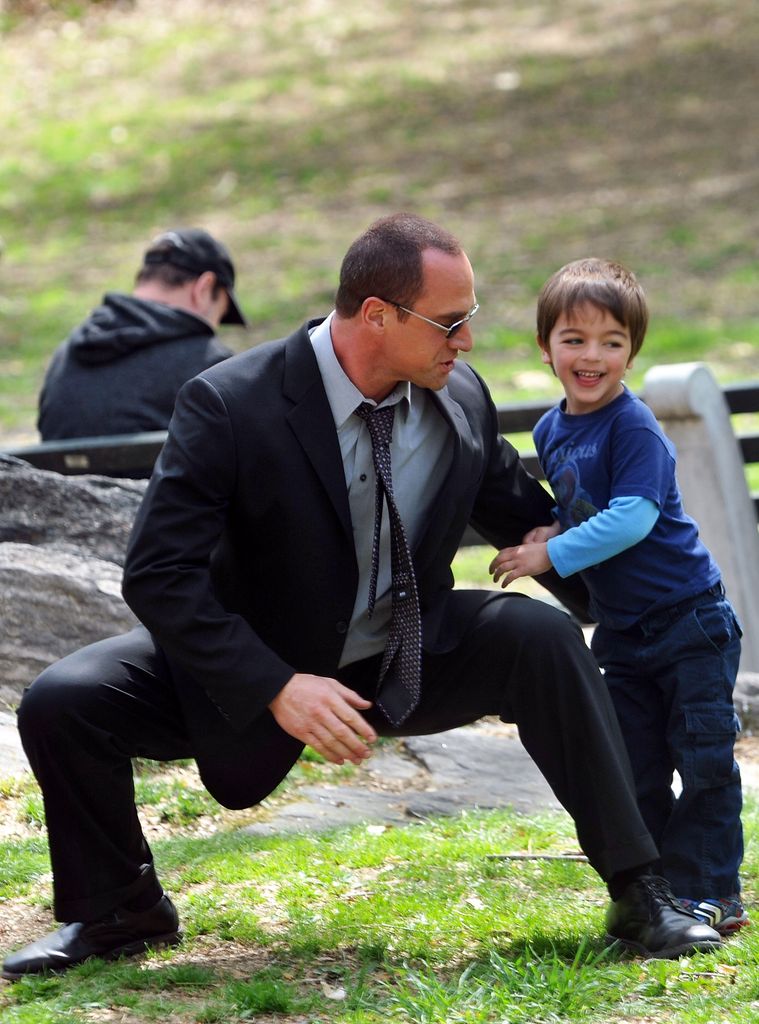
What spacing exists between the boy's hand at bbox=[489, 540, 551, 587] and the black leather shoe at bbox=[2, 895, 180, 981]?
3.46ft

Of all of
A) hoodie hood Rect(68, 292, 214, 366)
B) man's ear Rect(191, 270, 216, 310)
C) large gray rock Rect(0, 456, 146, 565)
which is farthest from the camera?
man's ear Rect(191, 270, 216, 310)

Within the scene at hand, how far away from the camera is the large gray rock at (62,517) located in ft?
17.0

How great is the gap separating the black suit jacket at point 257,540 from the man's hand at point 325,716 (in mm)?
38

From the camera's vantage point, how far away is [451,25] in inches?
742

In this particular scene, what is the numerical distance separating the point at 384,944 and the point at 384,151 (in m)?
13.8

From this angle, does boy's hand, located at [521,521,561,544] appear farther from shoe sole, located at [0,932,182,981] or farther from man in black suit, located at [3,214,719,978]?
shoe sole, located at [0,932,182,981]

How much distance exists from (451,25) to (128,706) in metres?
17.0

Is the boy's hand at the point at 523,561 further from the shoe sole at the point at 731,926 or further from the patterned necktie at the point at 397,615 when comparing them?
the shoe sole at the point at 731,926

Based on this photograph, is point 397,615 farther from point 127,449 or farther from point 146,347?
point 146,347

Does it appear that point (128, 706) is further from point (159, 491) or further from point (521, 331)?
point (521, 331)

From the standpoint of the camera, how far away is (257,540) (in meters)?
3.28

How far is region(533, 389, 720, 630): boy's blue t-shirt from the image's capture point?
11.1ft

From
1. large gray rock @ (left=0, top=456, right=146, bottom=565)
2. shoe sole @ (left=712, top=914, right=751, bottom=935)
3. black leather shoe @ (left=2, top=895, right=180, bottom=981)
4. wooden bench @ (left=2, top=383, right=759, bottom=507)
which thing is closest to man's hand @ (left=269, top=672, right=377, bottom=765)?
black leather shoe @ (left=2, top=895, right=180, bottom=981)

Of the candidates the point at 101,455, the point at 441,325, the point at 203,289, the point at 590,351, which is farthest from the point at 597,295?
the point at 203,289
